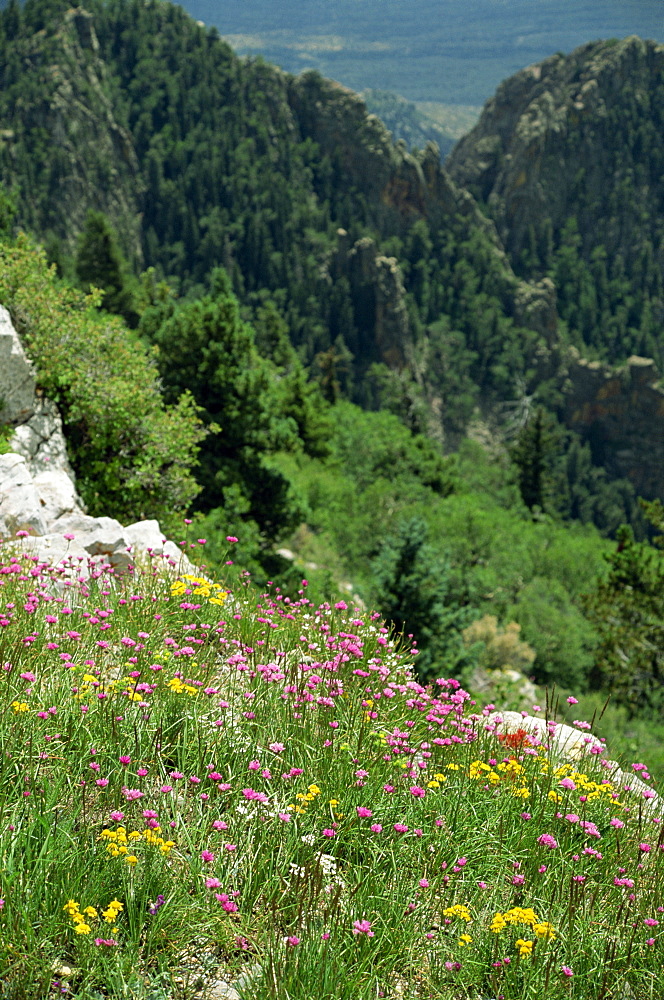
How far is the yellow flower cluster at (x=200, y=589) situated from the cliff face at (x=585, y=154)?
184343 mm

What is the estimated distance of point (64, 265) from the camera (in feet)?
229

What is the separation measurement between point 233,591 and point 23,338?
8763mm

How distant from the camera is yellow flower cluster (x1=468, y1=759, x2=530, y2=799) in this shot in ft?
14.7

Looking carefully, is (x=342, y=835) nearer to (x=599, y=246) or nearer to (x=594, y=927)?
(x=594, y=927)

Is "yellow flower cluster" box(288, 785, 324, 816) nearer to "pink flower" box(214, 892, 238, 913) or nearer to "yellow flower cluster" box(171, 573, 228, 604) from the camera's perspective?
"pink flower" box(214, 892, 238, 913)

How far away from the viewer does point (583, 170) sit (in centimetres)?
18275

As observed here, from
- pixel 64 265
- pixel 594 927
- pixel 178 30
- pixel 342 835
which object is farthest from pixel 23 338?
pixel 178 30

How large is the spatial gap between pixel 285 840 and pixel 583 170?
204715 mm

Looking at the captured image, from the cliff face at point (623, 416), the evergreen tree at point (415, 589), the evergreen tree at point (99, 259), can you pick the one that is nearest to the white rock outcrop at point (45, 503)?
the evergreen tree at point (415, 589)

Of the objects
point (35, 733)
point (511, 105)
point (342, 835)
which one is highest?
point (511, 105)

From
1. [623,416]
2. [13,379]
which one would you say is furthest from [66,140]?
[13,379]

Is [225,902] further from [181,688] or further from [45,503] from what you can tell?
[45,503]

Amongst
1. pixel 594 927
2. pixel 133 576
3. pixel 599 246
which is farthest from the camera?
pixel 599 246

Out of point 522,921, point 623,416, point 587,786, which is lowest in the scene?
point 623,416
